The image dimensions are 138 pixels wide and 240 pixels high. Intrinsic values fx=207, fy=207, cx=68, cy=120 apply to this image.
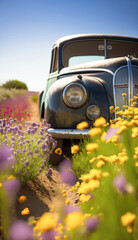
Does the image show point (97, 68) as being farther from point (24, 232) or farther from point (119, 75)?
point (24, 232)

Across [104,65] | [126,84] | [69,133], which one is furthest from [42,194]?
[104,65]

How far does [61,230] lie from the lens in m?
1.28

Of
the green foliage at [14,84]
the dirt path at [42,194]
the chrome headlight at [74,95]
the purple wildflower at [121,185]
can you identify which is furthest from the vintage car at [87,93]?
the green foliage at [14,84]

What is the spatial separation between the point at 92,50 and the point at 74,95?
6.24ft

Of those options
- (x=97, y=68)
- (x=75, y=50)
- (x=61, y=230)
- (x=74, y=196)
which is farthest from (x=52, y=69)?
(x=61, y=230)

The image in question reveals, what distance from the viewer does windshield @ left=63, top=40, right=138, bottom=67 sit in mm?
4016

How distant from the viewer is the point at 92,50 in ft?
13.6

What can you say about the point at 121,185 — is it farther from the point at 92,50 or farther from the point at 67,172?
the point at 92,50

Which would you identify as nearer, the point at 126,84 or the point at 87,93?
the point at 87,93

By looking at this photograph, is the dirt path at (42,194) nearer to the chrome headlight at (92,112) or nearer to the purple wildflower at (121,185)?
the chrome headlight at (92,112)

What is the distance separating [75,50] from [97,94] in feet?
5.91

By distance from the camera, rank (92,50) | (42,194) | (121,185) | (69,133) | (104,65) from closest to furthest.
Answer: (121,185), (42,194), (69,133), (104,65), (92,50)

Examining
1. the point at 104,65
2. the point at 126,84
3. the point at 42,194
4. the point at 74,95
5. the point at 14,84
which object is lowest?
the point at 42,194

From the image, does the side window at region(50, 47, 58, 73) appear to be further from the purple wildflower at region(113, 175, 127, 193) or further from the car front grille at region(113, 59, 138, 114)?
the purple wildflower at region(113, 175, 127, 193)
